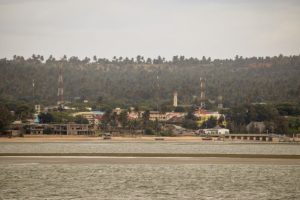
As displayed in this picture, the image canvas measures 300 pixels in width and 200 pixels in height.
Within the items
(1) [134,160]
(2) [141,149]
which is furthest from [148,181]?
(2) [141,149]

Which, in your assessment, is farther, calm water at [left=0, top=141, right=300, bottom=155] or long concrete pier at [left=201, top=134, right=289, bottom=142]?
long concrete pier at [left=201, top=134, right=289, bottom=142]

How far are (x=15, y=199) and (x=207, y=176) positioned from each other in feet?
67.4

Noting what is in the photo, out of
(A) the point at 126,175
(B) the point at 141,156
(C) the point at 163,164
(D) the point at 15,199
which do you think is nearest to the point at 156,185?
(A) the point at 126,175

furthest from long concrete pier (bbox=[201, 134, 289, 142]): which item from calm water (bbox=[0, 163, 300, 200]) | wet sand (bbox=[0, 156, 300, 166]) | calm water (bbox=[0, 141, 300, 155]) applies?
calm water (bbox=[0, 163, 300, 200])

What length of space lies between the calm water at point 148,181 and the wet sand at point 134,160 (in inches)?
178

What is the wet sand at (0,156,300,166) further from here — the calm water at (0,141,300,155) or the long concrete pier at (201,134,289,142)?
the long concrete pier at (201,134,289,142)

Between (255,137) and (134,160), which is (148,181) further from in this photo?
(255,137)

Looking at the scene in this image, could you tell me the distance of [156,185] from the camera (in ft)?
183

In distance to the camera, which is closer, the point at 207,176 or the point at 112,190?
the point at 112,190

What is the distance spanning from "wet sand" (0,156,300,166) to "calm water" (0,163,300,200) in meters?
4.51

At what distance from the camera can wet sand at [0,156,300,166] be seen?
7900cm

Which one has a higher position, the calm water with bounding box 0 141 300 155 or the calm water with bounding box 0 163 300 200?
the calm water with bounding box 0 141 300 155

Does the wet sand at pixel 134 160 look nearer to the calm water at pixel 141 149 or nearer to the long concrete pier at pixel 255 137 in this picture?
the calm water at pixel 141 149

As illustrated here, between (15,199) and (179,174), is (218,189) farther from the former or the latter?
(15,199)
